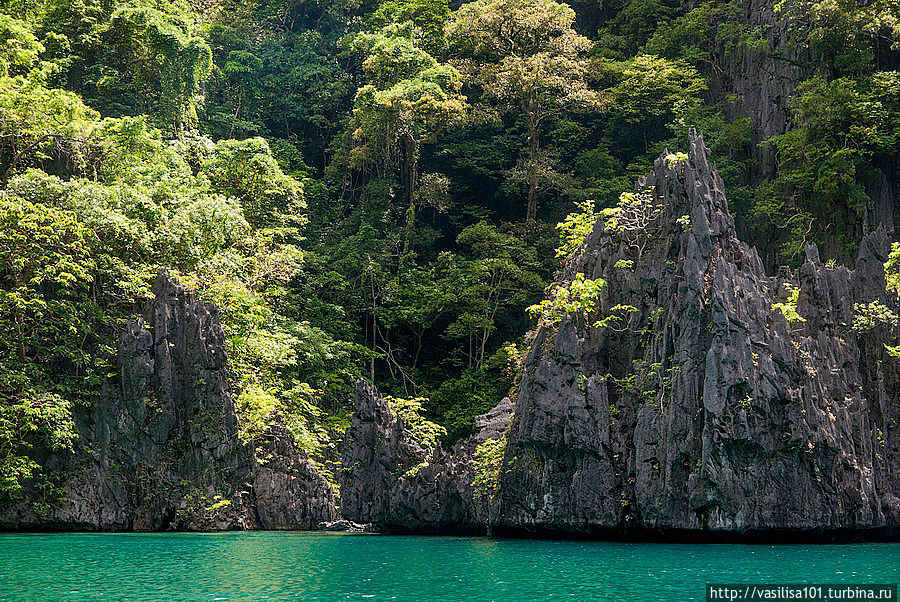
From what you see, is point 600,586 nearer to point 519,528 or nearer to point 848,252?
point 519,528

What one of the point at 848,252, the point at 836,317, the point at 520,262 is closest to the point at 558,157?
the point at 520,262

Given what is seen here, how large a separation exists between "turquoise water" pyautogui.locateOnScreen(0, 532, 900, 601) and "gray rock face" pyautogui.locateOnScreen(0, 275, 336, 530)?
4339 mm

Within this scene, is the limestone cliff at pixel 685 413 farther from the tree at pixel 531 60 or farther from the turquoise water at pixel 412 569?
the tree at pixel 531 60

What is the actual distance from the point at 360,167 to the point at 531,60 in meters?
9.63

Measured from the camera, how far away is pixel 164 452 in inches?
997

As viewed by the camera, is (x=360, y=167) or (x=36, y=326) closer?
(x=36, y=326)

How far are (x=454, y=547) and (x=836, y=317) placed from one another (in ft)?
38.8

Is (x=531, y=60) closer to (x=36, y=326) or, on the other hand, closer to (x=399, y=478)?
(x=399, y=478)

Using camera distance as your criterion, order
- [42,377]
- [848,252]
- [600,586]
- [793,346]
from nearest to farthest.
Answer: [600,586] → [793,346] → [42,377] → [848,252]

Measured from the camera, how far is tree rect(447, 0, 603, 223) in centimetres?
3512

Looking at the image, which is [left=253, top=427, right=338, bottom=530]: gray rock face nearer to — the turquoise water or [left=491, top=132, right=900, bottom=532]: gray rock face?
the turquoise water

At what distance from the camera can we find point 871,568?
42.8 feet

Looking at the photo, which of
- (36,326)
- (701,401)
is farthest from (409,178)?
(701,401)

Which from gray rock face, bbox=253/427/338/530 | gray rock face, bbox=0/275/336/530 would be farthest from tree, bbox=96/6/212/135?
gray rock face, bbox=253/427/338/530
